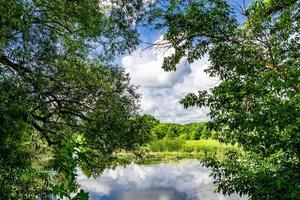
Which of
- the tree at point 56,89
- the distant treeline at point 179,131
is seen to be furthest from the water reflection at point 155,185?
the distant treeline at point 179,131

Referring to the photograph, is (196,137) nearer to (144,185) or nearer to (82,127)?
(144,185)

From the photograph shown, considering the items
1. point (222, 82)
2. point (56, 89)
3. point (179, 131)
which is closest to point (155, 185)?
point (56, 89)

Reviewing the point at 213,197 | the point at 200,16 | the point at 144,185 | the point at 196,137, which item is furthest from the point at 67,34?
the point at 196,137

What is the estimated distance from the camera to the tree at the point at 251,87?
7.04 meters

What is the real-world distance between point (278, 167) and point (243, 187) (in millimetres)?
778

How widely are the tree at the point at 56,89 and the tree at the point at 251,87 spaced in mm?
3035

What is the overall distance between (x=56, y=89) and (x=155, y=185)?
120 feet

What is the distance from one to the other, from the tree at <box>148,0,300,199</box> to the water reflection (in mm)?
24395

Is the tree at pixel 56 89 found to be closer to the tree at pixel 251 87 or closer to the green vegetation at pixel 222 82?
the green vegetation at pixel 222 82

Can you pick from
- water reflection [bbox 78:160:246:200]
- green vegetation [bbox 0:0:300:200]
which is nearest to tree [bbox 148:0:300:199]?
green vegetation [bbox 0:0:300:200]

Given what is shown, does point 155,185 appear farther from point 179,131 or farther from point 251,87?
point 179,131

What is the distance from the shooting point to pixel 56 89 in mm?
13289

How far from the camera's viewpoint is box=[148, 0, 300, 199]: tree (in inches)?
277

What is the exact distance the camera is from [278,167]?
299 inches
